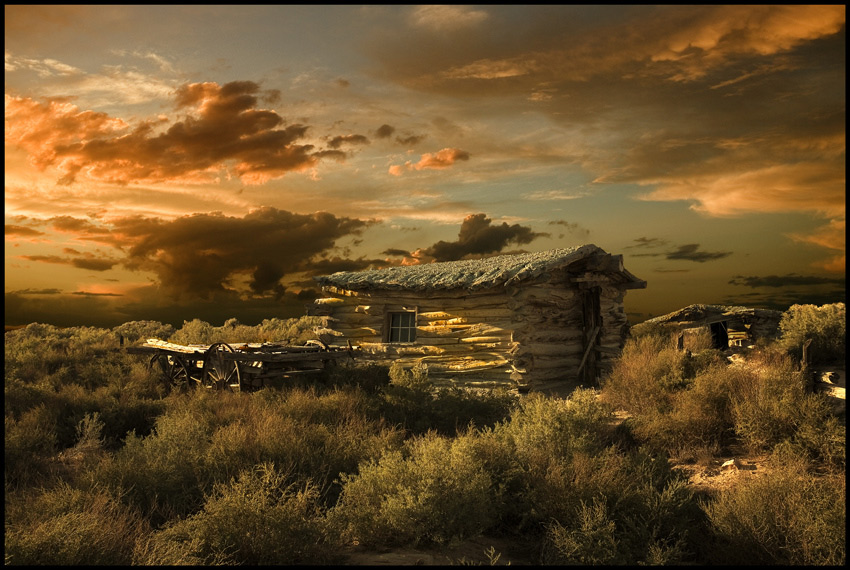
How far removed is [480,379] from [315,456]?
7.88m

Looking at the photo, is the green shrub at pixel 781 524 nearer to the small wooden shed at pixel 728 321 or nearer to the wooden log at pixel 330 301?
the wooden log at pixel 330 301

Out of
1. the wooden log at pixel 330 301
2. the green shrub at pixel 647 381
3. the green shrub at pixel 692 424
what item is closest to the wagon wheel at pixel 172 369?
the wooden log at pixel 330 301

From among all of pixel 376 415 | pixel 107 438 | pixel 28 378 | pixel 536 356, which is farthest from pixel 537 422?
pixel 28 378

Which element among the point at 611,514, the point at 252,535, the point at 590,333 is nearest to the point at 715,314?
the point at 590,333

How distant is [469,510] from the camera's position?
5.68m

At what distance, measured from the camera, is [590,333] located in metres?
16.7

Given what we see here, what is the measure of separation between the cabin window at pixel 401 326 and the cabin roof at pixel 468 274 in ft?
3.51

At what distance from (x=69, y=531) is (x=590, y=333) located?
14.3 meters

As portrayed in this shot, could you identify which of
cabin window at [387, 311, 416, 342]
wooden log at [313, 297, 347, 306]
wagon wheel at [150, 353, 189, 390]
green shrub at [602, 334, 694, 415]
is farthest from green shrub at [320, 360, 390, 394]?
green shrub at [602, 334, 694, 415]

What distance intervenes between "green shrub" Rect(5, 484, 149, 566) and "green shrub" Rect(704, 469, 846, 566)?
5561 mm

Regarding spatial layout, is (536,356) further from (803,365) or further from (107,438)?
(107,438)

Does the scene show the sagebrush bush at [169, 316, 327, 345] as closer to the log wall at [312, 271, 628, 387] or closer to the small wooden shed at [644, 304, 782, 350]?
the log wall at [312, 271, 628, 387]

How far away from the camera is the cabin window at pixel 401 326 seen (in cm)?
1716

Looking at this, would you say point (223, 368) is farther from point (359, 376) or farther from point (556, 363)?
point (556, 363)
